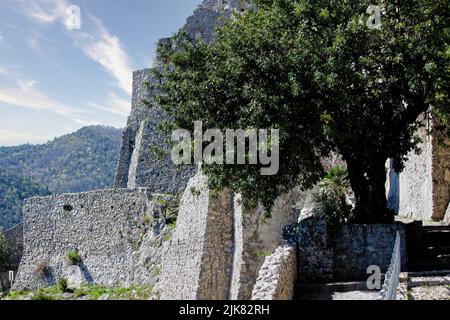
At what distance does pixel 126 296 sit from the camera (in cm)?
2145

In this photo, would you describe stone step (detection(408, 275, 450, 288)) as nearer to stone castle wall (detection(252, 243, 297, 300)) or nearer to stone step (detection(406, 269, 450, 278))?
stone step (detection(406, 269, 450, 278))

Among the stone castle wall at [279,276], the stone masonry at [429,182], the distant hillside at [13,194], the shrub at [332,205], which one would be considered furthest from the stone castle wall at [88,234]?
the distant hillside at [13,194]

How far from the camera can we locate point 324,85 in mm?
12484

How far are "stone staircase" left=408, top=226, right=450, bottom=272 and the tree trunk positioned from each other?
3.63 ft

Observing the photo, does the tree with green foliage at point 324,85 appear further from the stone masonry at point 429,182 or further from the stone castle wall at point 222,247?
the stone masonry at point 429,182

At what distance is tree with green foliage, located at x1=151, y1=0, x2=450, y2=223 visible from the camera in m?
12.5

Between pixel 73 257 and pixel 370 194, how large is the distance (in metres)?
20.7

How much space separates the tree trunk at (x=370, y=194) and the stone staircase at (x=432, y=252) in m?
1.11

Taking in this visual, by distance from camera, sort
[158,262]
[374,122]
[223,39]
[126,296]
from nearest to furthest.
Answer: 1. [374,122]
2. [223,39]
3. [126,296]
4. [158,262]

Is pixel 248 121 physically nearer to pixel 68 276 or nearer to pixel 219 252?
pixel 219 252

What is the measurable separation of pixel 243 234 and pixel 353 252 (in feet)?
18.5
